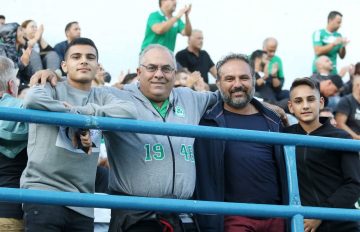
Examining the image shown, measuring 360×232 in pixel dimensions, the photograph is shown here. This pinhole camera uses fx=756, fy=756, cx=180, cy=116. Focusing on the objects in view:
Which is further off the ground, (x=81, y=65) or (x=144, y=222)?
(x=81, y=65)

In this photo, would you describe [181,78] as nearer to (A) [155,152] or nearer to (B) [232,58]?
(B) [232,58]

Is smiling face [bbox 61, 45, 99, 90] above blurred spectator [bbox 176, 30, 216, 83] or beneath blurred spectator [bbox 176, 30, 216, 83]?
beneath

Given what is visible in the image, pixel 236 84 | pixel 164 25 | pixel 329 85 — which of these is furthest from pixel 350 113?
pixel 236 84

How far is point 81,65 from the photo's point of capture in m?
4.46

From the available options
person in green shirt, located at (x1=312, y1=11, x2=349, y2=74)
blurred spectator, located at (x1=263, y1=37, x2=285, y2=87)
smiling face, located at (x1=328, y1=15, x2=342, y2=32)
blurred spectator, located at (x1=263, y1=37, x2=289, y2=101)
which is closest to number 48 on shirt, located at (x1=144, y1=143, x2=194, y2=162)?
blurred spectator, located at (x1=263, y1=37, x2=289, y2=101)

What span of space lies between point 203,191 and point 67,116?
3.80 ft

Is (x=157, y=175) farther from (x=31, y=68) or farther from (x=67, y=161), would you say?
(x=31, y=68)

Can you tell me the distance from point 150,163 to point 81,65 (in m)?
0.75

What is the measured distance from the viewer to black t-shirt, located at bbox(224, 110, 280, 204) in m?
4.42

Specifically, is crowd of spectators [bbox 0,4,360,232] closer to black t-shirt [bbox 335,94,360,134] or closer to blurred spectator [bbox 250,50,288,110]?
black t-shirt [bbox 335,94,360,134]

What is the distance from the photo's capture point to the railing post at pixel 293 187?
390 centimetres

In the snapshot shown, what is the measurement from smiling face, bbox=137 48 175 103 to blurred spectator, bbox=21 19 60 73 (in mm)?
4120

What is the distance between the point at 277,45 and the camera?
39.2 feet

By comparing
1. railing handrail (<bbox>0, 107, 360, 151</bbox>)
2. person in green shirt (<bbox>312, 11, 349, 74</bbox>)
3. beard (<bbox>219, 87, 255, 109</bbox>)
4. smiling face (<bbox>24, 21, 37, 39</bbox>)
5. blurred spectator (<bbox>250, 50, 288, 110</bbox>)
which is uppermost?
person in green shirt (<bbox>312, 11, 349, 74</bbox>)
